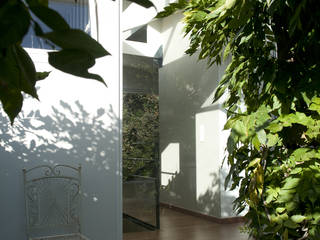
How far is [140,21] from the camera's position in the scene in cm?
523

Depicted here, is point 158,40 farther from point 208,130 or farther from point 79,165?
point 79,165

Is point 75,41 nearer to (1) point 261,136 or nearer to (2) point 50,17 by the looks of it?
(2) point 50,17

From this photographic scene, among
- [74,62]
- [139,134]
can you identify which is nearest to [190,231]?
[139,134]

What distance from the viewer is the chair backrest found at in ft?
12.1

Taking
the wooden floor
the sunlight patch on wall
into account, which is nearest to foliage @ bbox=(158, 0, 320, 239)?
the wooden floor

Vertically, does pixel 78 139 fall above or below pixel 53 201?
above

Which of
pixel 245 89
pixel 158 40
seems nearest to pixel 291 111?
pixel 245 89

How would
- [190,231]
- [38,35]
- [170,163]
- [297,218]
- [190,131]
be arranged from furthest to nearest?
[170,163] < [190,131] < [190,231] < [297,218] < [38,35]

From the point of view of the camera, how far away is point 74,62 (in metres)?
0.21

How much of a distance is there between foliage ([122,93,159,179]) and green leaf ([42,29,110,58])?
557 cm

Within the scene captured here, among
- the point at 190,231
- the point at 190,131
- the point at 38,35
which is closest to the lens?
the point at 38,35

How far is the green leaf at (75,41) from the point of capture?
0.19m

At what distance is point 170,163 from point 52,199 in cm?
407

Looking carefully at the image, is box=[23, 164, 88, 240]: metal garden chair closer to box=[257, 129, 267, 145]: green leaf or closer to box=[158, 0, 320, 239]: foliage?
box=[158, 0, 320, 239]: foliage
